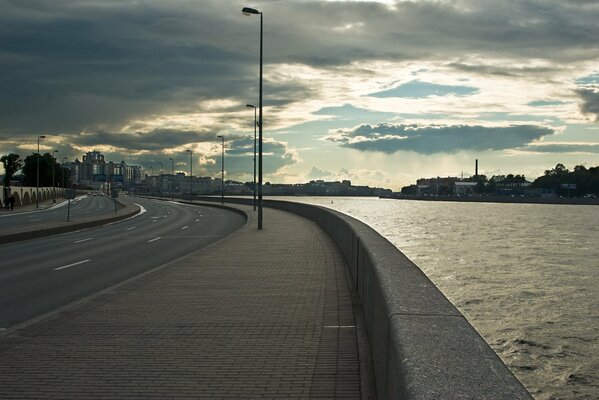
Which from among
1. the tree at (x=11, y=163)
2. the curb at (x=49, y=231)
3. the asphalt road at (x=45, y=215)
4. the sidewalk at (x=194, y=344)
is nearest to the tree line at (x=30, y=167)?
the tree at (x=11, y=163)

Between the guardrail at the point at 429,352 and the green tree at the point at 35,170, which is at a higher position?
the green tree at the point at 35,170

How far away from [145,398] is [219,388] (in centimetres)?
66

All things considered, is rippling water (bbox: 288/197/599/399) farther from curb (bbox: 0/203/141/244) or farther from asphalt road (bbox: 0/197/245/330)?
curb (bbox: 0/203/141/244)

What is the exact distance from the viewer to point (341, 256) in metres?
17.3

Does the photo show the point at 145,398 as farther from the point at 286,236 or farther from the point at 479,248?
the point at 479,248

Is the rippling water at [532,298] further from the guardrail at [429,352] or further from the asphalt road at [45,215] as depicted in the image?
the asphalt road at [45,215]

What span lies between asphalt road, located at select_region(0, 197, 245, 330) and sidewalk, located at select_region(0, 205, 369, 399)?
3.72 ft

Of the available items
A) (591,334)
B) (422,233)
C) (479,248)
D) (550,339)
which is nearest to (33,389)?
(550,339)

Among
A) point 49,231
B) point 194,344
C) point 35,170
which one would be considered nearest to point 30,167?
point 35,170

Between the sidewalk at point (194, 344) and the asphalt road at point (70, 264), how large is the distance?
1.13m

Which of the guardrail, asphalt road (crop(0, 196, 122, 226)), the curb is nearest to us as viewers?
the guardrail

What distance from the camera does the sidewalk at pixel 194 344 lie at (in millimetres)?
5730

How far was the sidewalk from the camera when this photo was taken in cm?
573

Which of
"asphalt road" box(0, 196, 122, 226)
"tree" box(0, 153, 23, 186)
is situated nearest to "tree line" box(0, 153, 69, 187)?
"tree" box(0, 153, 23, 186)
